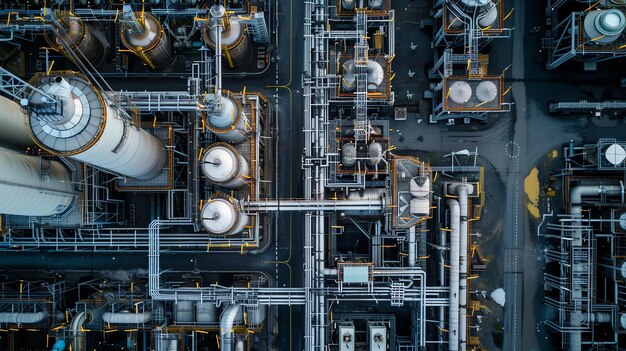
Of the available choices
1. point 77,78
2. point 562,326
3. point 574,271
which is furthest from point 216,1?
point 562,326

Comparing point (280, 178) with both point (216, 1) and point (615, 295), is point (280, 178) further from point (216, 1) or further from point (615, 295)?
point (615, 295)

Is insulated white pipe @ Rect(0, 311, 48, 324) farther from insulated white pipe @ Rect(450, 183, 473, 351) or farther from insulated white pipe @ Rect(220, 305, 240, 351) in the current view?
insulated white pipe @ Rect(450, 183, 473, 351)

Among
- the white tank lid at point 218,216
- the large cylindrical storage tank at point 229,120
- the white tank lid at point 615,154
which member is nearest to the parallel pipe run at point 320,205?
the white tank lid at point 218,216

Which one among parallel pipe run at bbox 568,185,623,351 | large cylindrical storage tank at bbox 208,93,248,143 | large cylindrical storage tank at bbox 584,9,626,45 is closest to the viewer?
large cylindrical storage tank at bbox 208,93,248,143

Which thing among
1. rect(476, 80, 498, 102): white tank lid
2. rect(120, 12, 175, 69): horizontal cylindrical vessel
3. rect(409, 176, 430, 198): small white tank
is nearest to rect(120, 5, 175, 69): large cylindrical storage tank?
rect(120, 12, 175, 69): horizontal cylindrical vessel

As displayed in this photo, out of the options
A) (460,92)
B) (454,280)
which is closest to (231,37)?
(460,92)
